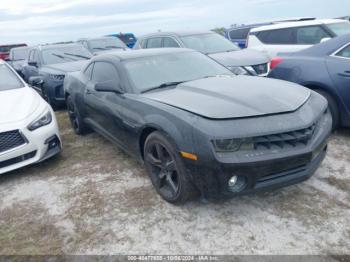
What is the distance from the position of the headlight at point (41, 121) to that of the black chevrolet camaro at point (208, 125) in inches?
33.6

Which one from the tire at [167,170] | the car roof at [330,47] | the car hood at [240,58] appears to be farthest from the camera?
the car hood at [240,58]

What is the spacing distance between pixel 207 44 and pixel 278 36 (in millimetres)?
2158

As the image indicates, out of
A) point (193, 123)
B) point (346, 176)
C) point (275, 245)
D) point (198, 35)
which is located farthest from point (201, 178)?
point (198, 35)

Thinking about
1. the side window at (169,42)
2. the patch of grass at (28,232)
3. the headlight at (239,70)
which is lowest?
the patch of grass at (28,232)

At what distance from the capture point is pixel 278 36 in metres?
8.12

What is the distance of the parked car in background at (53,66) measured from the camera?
725 cm

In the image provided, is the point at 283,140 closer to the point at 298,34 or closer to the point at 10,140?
the point at 10,140

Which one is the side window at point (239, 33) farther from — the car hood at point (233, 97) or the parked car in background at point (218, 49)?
the car hood at point (233, 97)

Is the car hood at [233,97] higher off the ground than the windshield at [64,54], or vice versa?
the car hood at [233,97]

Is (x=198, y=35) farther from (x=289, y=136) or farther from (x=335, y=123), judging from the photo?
(x=289, y=136)

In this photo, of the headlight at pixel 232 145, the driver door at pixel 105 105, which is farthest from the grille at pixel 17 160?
the headlight at pixel 232 145

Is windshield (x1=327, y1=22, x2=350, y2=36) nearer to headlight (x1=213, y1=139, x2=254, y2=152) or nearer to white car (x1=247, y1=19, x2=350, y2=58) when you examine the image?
white car (x1=247, y1=19, x2=350, y2=58)

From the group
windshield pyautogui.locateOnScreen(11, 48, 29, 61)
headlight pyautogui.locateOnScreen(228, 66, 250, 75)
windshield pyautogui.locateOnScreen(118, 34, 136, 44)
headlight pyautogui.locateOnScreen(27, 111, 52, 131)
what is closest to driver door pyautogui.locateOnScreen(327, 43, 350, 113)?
headlight pyautogui.locateOnScreen(228, 66, 250, 75)

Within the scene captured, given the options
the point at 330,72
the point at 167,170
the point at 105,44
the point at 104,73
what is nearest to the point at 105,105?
the point at 104,73
